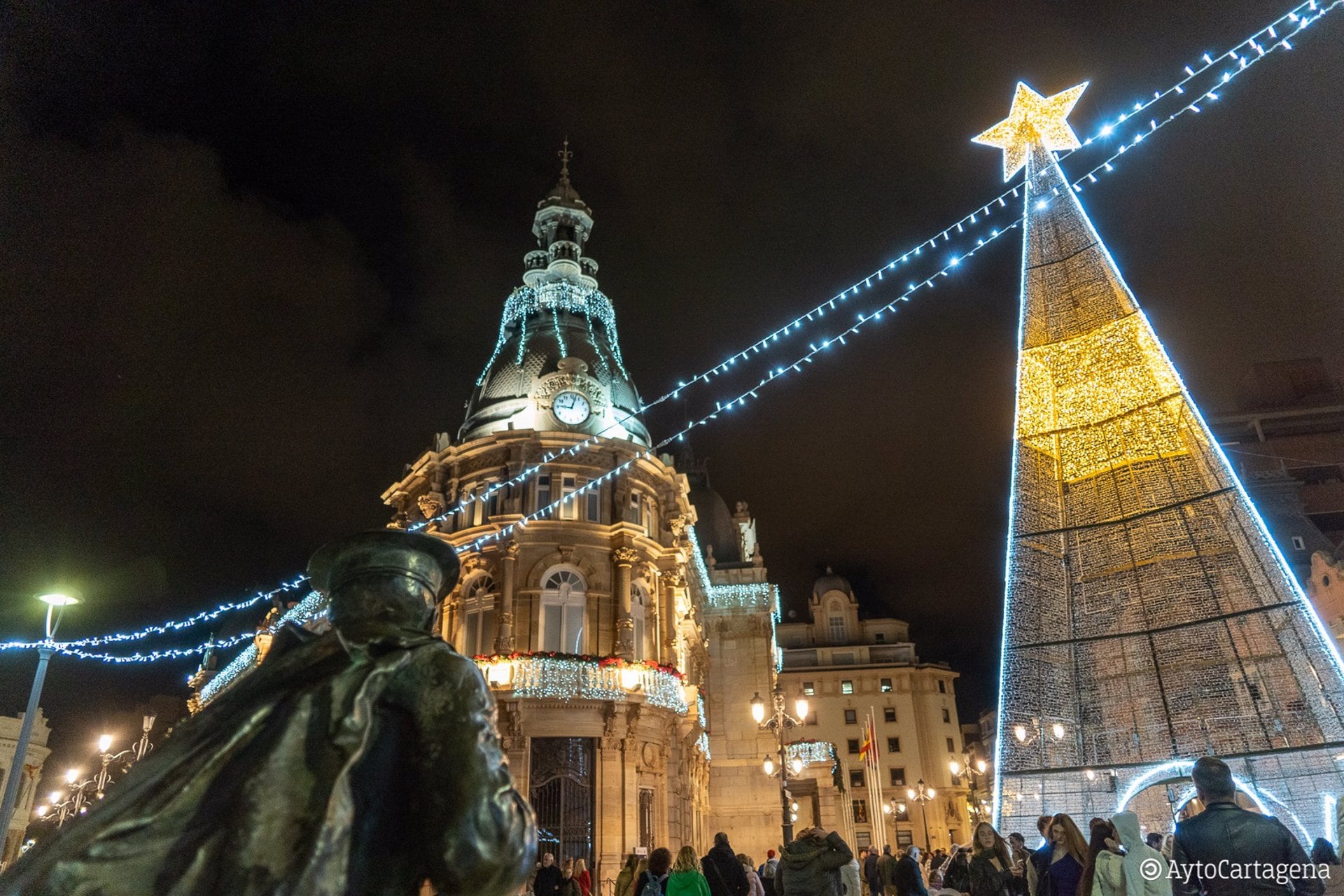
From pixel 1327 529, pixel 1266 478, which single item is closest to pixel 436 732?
pixel 1266 478

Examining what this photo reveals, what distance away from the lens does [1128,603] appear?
1197cm

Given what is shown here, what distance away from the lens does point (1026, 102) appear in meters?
14.7

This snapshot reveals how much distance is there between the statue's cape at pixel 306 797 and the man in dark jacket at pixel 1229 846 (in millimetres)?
4399

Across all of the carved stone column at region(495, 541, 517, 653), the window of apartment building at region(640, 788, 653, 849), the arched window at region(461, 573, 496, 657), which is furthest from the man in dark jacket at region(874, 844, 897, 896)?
the arched window at region(461, 573, 496, 657)

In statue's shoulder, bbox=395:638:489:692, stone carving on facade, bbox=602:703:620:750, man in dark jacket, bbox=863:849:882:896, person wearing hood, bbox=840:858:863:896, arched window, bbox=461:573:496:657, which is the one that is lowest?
man in dark jacket, bbox=863:849:882:896

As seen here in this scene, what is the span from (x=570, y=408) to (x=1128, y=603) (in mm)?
19605

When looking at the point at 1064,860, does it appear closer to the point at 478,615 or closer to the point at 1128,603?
the point at 1128,603

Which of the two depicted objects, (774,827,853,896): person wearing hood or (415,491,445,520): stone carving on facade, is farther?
(415,491,445,520): stone carving on facade

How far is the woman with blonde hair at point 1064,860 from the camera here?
628cm

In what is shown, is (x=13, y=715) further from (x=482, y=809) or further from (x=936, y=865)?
(x=482, y=809)

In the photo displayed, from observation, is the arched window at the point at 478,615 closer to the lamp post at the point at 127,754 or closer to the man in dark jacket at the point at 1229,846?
the man in dark jacket at the point at 1229,846

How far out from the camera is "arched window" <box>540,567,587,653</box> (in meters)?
24.7

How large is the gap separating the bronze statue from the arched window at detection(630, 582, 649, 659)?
77.2 feet

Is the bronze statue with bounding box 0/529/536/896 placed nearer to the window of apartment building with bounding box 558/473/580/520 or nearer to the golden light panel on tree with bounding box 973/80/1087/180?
the golden light panel on tree with bounding box 973/80/1087/180
